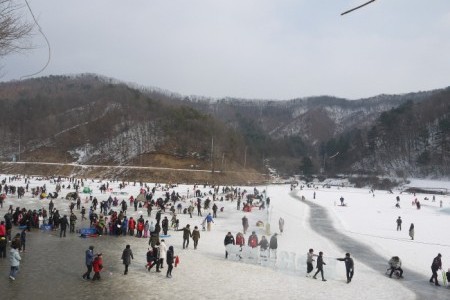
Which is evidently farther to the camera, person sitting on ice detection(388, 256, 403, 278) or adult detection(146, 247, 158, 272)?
person sitting on ice detection(388, 256, 403, 278)

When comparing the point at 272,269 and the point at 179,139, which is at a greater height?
the point at 179,139

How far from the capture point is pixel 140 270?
14.7 meters

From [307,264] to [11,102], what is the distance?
540 ft

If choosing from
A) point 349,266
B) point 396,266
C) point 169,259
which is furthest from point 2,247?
point 396,266

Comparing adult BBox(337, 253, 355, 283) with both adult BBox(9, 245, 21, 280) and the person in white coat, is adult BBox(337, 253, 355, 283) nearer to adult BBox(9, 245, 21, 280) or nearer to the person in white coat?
the person in white coat

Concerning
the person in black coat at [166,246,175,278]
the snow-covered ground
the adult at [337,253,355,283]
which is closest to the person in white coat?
the snow-covered ground

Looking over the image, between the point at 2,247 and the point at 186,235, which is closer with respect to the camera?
the point at 2,247

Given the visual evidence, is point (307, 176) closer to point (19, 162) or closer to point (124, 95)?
point (124, 95)

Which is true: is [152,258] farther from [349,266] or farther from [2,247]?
[349,266]

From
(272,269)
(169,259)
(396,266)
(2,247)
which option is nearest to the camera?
(169,259)

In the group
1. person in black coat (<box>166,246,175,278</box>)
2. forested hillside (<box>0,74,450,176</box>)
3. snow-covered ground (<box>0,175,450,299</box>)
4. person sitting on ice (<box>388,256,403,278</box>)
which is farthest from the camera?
forested hillside (<box>0,74,450,176</box>)

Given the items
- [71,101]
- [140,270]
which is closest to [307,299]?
[140,270]

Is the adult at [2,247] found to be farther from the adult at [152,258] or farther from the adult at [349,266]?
the adult at [349,266]

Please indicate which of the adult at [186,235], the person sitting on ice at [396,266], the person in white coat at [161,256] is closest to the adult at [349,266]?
the person sitting on ice at [396,266]
